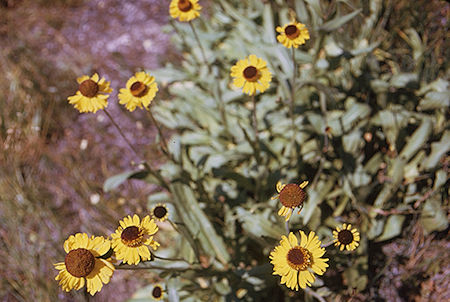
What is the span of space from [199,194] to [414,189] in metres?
1.57

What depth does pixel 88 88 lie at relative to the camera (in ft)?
7.02

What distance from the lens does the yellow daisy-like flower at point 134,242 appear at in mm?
Result: 1621

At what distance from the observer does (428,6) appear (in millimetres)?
3262

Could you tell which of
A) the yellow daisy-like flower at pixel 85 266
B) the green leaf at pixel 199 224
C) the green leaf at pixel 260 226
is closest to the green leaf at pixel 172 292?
the green leaf at pixel 199 224

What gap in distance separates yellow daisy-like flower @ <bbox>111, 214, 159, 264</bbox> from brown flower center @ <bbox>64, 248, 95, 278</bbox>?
0.12 metres

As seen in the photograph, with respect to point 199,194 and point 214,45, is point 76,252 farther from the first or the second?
point 214,45

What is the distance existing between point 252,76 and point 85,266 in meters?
1.26

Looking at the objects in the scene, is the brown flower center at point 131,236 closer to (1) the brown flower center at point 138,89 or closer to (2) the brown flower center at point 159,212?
(2) the brown flower center at point 159,212

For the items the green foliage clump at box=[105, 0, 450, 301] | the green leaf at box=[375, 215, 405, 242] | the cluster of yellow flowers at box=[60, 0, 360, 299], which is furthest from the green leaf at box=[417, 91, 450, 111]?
the cluster of yellow flowers at box=[60, 0, 360, 299]

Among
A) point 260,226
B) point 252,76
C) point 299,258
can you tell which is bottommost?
point 299,258

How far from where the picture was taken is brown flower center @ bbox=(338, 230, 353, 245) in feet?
5.39

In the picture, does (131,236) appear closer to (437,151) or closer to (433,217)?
(433,217)

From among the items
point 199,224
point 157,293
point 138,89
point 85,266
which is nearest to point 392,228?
point 199,224

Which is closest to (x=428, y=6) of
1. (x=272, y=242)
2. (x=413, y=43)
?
(x=413, y=43)
